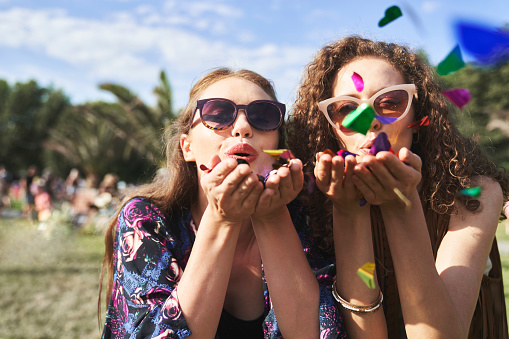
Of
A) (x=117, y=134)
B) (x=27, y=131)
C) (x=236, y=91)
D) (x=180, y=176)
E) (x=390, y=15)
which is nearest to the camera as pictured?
(x=390, y=15)

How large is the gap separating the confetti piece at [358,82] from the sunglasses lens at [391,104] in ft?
0.39

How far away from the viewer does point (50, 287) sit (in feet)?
22.6

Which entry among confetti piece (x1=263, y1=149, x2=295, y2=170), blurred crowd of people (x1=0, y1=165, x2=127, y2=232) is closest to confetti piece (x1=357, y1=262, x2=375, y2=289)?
confetti piece (x1=263, y1=149, x2=295, y2=170)

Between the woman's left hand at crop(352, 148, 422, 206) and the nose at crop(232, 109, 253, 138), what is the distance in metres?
0.71

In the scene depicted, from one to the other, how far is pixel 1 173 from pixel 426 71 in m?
24.1

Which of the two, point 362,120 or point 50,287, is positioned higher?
point 362,120

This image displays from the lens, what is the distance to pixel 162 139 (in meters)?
3.20

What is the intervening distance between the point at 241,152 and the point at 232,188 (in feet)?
1.65

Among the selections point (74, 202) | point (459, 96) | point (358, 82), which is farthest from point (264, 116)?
point (74, 202)

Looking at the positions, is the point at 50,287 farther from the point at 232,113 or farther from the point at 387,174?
the point at 387,174

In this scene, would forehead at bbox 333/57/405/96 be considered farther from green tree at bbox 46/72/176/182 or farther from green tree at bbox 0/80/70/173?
green tree at bbox 0/80/70/173

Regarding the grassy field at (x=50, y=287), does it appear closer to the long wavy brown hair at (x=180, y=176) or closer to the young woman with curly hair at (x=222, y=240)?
the long wavy brown hair at (x=180, y=176)

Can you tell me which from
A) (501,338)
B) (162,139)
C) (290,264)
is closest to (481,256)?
(501,338)

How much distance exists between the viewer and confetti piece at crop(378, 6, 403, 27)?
1.97 metres
